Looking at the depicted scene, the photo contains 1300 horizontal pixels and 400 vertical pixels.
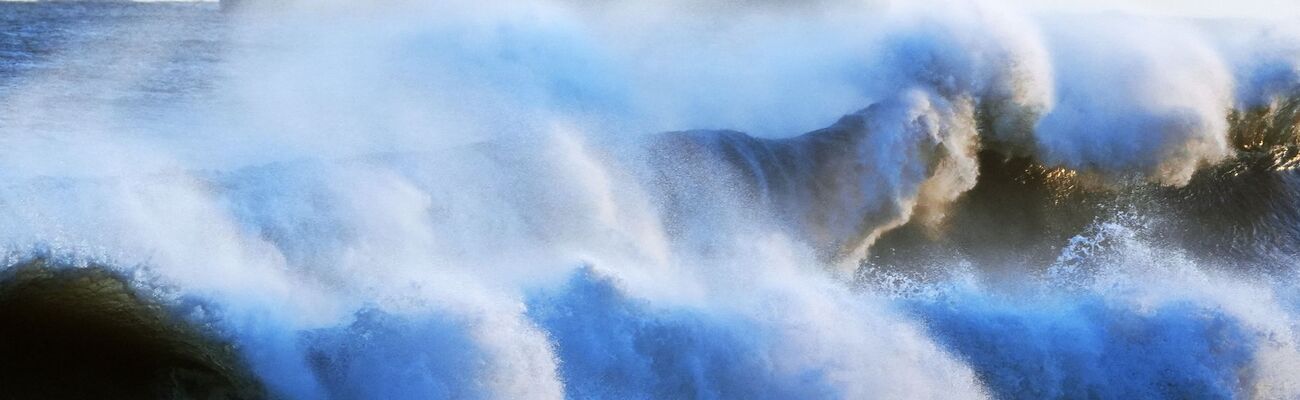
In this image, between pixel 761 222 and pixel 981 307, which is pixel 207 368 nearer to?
pixel 761 222

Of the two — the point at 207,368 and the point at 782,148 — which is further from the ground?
the point at 782,148

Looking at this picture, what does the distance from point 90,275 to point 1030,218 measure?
25.8 feet

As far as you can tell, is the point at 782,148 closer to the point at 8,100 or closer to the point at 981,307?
the point at 981,307

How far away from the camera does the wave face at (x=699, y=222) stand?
7336 mm

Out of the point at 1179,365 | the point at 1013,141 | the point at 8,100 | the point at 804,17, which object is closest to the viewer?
the point at 1179,365

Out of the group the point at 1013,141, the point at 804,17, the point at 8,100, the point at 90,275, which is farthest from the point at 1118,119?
the point at 8,100

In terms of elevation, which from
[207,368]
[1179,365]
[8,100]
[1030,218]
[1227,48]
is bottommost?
[207,368]

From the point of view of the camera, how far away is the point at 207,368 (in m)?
7.27

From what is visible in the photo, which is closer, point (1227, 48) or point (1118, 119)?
point (1118, 119)

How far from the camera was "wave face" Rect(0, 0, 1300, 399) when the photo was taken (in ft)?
24.1

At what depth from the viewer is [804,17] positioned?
711 inches

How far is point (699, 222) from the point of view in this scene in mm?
9297

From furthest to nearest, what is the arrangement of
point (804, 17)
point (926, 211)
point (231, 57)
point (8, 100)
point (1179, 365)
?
point (231, 57)
point (804, 17)
point (8, 100)
point (926, 211)
point (1179, 365)

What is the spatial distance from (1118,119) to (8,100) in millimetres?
12236
